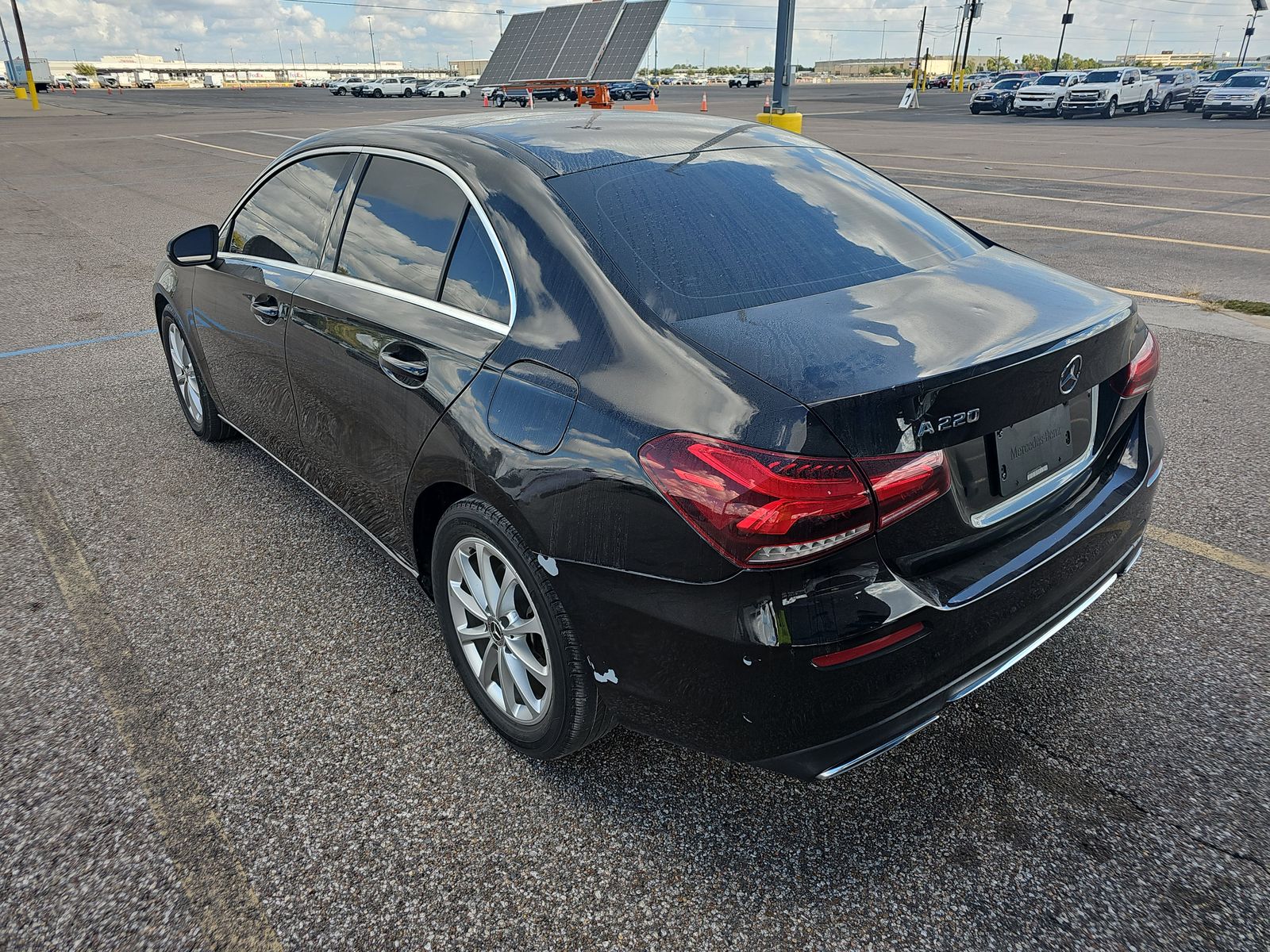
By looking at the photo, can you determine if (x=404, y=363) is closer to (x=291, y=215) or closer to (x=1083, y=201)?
(x=291, y=215)

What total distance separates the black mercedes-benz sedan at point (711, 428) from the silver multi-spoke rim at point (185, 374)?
1.86 m

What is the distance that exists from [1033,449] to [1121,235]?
31.6 feet

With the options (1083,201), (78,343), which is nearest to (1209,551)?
(78,343)

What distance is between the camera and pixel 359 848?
7.48ft

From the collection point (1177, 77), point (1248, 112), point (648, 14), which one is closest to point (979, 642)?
point (648, 14)

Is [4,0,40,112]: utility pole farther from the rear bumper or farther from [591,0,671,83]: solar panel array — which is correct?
the rear bumper

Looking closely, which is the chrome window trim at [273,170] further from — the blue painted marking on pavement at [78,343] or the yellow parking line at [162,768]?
the blue painted marking on pavement at [78,343]

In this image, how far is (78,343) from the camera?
6.86 metres

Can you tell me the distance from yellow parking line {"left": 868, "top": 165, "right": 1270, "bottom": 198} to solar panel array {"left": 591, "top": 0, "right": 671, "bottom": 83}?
6.62m

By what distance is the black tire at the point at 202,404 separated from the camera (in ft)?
15.1

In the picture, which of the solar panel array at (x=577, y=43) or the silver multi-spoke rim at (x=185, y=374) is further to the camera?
the solar panel array at (x=577, y=43)

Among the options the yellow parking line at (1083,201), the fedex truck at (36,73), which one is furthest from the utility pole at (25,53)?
the yellow parking line at (1083,201)

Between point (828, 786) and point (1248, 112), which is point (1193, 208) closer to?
point (828, 786)

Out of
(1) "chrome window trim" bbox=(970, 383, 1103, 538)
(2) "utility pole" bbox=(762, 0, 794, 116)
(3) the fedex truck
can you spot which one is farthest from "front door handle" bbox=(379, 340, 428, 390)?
(3) the fedex truck
